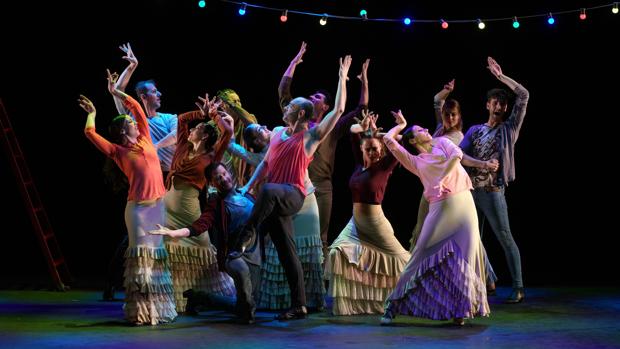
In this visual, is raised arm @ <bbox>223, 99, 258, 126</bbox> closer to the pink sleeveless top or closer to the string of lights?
the string of lights

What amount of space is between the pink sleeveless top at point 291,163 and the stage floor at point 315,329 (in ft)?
2.99

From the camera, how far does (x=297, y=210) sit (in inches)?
237

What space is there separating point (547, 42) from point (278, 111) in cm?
270

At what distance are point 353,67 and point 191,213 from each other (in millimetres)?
3287

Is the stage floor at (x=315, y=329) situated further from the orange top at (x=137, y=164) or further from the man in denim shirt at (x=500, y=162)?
the orange top at (x=137, y=164)

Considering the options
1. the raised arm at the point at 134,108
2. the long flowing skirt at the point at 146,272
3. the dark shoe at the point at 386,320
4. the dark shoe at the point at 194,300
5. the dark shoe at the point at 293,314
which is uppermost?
the raised arm at the point at 134,108

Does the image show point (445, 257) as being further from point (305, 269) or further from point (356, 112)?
point (356, 112)

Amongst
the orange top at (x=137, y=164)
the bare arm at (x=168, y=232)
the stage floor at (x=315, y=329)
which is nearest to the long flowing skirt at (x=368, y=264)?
the stage floor at (x=315, y=329)

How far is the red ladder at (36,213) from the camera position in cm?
783

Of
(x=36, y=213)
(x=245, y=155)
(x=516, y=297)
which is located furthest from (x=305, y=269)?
(x=36, y=213)

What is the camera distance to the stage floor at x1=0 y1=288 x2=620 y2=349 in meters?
4.98

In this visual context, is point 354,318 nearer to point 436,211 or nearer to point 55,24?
point 436,211

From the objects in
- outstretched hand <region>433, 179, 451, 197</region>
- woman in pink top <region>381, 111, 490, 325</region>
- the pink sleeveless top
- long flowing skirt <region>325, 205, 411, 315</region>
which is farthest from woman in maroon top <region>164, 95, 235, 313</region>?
Answer: outstretched hand <region>433, 179, 451, 197</region>

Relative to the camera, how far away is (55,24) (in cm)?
905
